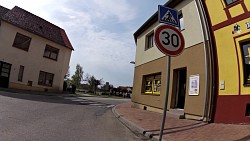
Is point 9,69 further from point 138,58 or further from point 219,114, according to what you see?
point 219,114

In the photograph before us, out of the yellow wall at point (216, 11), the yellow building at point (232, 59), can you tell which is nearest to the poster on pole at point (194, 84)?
the yellow building at point (232, 59)

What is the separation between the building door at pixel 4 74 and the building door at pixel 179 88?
19583 millimetres

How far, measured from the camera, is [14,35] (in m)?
27.7

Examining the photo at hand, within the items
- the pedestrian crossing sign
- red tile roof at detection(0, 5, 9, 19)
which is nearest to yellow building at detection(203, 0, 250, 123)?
the pedestrian crossing sign

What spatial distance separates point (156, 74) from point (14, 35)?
17.9 m

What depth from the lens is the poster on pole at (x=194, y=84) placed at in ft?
36.7

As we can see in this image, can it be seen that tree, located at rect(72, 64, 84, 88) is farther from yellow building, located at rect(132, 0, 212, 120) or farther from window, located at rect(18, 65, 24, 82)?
yellow building, located at rect(132, 0, 212, 120)

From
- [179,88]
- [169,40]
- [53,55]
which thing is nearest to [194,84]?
[179,88]

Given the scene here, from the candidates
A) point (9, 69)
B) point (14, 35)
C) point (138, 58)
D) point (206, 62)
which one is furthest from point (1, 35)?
point (206, 62)

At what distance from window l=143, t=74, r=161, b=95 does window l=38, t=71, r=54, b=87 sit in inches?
659

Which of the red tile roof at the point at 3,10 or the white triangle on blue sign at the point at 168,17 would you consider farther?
the red tile roof at the point at 3,10

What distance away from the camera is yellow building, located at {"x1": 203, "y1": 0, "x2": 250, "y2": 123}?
9078mm

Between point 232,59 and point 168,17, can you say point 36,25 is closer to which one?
point 232,59

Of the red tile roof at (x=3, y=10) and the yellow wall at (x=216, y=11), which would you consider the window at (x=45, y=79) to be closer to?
the red tile roof at (x=3, y=10)
